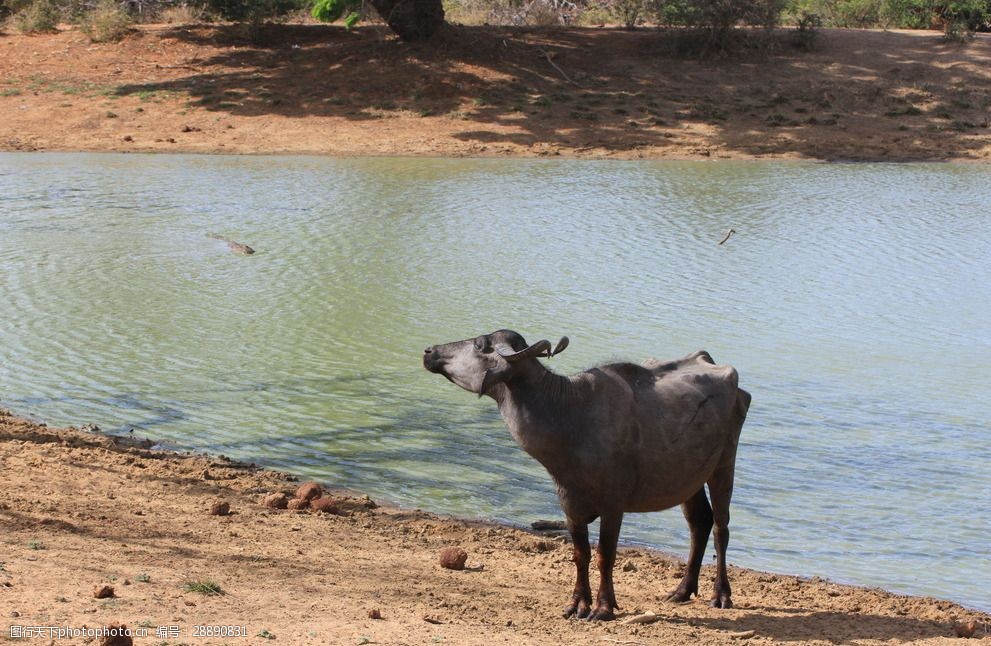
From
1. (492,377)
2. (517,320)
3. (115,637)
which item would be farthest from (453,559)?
(517,320)

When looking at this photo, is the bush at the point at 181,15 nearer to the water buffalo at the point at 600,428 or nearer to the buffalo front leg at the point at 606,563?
the water buffalo at the point at 600,428

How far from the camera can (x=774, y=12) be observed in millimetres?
32812

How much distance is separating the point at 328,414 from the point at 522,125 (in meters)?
18.5

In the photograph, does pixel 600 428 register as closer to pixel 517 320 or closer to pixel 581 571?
pixel 581 571

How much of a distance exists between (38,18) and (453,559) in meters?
32.9

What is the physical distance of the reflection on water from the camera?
8.52m

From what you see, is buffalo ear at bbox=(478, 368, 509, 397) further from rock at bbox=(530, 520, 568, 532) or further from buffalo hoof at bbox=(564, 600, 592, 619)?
rock at bbox=(530, 520, 568, 532)

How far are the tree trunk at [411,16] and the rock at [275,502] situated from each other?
84.9 ft

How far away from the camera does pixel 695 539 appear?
650 centimetres

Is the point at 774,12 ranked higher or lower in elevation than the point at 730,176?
higher

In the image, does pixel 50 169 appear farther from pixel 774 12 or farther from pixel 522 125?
pixel 774 12

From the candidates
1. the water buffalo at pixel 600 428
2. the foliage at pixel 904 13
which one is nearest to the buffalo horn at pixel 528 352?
the water buffalo at pixel 600 428

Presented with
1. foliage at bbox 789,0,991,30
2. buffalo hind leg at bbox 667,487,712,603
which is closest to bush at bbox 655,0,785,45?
foliage at bbox 789,0,991,30

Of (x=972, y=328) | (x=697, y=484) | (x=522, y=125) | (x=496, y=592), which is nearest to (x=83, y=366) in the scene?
(x=496, y=592)
